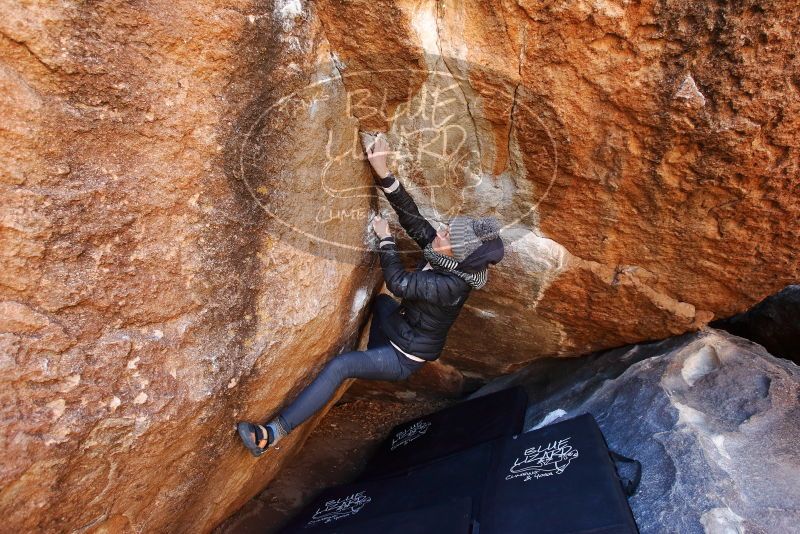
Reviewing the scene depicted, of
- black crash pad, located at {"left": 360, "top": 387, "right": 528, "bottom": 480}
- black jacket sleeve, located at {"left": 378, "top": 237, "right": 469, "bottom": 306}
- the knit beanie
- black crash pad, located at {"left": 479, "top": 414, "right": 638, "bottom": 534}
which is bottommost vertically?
black crash pad, located at {"left": 360, "top": 387, "right": 528, "bottom": 480}

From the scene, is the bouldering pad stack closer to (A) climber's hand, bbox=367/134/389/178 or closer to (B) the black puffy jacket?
(B) the black puffy jacket

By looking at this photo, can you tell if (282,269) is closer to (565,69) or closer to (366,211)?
(366,211)

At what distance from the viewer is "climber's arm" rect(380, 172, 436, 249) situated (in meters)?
2.82

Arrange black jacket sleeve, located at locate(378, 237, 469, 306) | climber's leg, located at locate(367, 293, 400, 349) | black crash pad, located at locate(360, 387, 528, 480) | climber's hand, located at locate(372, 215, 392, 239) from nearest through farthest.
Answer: black jacket sleeve, located at locate(378, 237, 469, 306)
climber's hand, located at locate(372, 215, 392, 239)
climber's leg, located at locate(367, 293, 400, 349)
black crash pad, located at locate(360, 387, 528, 480)

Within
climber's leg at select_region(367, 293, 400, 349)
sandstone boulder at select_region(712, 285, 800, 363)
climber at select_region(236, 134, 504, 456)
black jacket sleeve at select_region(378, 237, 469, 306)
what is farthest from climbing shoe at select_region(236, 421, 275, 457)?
sandstone boulder at select_region(712, 285, 800, 363)

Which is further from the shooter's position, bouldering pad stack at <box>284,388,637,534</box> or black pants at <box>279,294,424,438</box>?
black pants at <box>279,294,424,438</box>

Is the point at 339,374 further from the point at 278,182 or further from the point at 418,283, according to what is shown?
the point at 278,182

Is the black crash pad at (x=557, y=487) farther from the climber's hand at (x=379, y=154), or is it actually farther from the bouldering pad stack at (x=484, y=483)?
the climber's hand at (x=379, y=154)

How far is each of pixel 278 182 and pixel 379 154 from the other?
574 millimetres

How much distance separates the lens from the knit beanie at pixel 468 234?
2.69 meters

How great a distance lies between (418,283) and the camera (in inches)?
112

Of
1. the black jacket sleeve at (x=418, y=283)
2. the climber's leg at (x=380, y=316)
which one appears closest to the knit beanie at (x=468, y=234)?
the black jacket sleeve at (x=418, y=283)

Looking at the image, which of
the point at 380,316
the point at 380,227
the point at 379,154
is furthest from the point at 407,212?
the point at 380,316

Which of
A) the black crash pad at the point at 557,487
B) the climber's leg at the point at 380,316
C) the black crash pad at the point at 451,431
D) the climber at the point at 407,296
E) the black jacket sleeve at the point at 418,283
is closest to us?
the black crash pad at the point at 557,487
